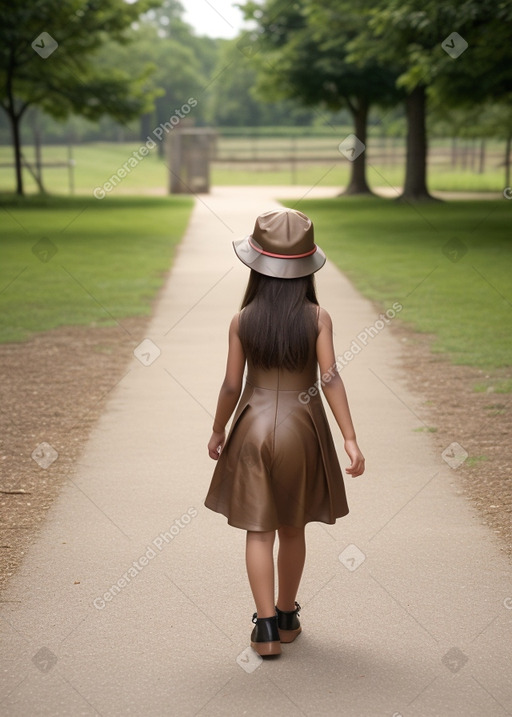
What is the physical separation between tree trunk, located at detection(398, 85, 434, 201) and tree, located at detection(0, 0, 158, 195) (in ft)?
28.1

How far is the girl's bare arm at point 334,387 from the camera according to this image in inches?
143

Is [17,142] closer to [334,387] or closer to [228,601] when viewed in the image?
[228,601]

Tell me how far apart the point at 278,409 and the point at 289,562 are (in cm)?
59

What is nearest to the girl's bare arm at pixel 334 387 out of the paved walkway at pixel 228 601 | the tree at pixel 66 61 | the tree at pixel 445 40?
the paved walkway at pixel 228 601

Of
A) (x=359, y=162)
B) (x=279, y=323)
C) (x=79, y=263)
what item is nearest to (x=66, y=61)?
(x=359, y=162)

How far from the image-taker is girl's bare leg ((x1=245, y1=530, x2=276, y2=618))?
12.0 feet

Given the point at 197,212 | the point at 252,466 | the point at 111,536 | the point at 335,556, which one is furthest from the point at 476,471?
the point at 197,212

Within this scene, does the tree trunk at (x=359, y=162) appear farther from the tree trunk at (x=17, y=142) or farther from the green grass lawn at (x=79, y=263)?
the tree trunk at (x=17, y=142)

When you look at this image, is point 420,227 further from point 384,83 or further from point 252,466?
point 252,466

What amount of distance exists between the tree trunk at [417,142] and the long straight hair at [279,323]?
2932cm

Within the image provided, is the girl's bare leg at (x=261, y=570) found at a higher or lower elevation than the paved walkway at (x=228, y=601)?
higher

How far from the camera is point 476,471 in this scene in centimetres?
588

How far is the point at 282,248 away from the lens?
143 inches

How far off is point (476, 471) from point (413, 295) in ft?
24.3
